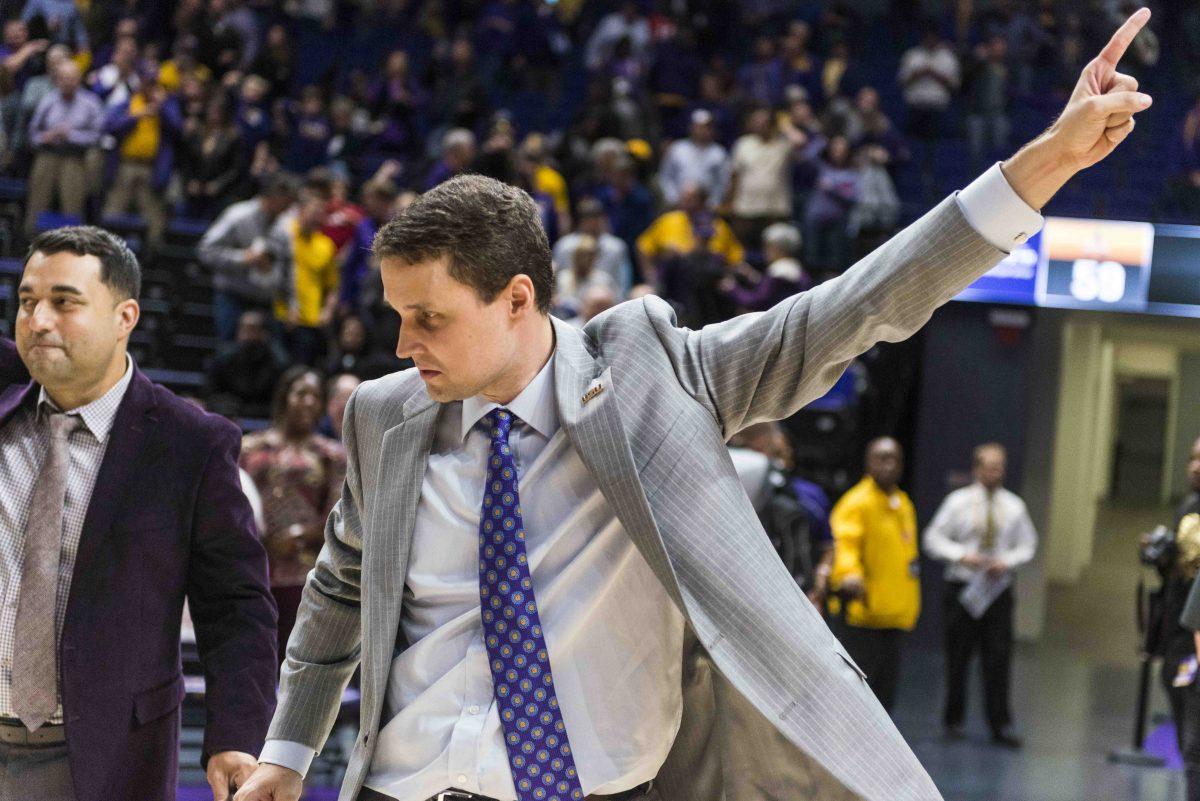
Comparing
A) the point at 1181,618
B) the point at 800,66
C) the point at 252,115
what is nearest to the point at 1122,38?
the point at 1181,618

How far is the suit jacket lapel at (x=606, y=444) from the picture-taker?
2.17 metres

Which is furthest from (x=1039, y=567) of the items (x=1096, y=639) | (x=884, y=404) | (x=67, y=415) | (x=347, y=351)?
(x=67, y=415)

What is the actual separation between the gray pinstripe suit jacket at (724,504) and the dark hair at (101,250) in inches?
37.1

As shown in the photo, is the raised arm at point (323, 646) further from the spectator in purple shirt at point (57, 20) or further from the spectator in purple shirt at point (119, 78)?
the spectator in purple shirt at point (57, 20)

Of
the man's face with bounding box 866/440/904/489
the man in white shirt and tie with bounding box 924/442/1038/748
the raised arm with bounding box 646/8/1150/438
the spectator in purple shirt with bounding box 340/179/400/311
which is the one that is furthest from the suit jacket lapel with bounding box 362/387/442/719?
the spectator in purple shirt with bounding box 340/179/400/311

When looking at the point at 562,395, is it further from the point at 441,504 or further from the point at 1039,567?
the point at 1039,567

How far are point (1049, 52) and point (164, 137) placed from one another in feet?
28.2

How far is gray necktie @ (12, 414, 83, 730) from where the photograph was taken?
291cm

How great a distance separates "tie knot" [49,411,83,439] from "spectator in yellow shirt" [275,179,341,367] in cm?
815

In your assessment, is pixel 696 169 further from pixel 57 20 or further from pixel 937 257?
pixel 937 257

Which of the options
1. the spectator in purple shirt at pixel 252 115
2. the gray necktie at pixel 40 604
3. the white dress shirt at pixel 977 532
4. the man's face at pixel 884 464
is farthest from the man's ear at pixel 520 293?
the spectator in purple shirt at pixel 252 115

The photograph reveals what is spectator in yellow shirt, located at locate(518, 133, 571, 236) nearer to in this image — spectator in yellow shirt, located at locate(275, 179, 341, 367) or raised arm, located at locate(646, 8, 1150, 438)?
spectator in yellow shirt, located at locate(275, 179, 341, 367)

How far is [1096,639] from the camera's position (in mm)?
14562

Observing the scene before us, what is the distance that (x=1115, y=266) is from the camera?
12.7 m
